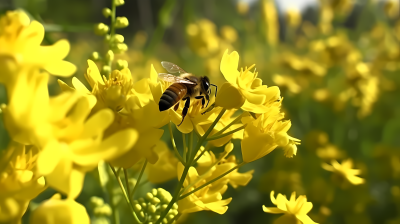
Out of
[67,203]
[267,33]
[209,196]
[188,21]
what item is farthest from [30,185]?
[267,33]

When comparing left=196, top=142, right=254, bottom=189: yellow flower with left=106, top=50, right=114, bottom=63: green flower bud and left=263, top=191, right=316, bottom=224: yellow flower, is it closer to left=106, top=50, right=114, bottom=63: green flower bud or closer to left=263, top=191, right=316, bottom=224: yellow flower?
left=263, top=191, right=316, bottom=224: yellow flower

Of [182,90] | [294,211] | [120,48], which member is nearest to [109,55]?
[120,48]

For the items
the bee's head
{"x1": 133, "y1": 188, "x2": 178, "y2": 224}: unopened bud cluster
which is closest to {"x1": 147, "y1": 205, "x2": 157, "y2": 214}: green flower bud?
{"x1": 133, "y1": 188, "x2": 178, "y2": 224}: unopened bud cluster

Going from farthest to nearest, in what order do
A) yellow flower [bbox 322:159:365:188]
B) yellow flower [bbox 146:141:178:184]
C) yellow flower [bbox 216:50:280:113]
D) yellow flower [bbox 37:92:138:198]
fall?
yellow flower [bbox 322:159:365:188] < yellow flower [bbox 146:141:178:184] < yellow flower [bbox 216:50:280:113] < yellow flower [bbox 37:92:138:198]

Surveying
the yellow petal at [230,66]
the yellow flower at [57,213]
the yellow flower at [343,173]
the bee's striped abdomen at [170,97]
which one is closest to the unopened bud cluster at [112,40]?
the bee's striped abdomen at [170,97]

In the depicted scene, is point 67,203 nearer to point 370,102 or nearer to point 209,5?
point 370,102

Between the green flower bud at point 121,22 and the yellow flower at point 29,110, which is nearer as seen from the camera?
the yellow flower at point 29,110

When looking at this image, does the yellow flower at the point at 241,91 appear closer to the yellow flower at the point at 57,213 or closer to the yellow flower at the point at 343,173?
the yellow flower at the point at 57,213
